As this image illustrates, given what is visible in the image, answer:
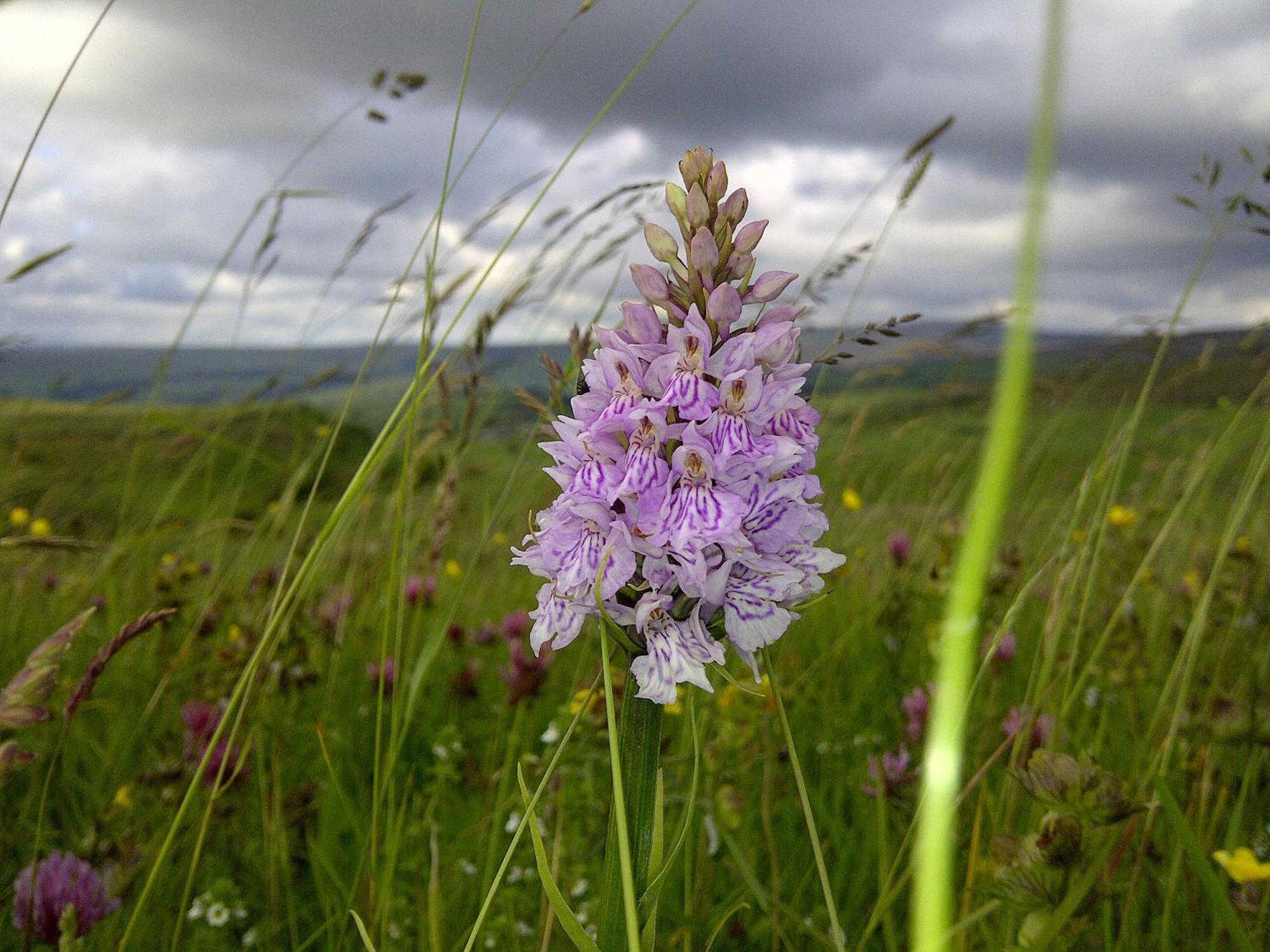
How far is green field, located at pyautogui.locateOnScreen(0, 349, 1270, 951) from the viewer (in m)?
1.93

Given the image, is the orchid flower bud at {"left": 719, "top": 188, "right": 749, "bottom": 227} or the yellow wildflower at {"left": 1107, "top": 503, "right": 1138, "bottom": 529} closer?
the orchid flower bud at {"left": 719, "top": 188, "right": 749, "bottom": 227}

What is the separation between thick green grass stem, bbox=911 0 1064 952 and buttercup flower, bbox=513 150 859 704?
62 centimetres

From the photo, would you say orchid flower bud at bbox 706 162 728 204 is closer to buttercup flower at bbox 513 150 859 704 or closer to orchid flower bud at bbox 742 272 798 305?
buttercup flower at bbox 513 150 859 704

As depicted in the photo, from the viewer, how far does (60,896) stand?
1943 millimetres

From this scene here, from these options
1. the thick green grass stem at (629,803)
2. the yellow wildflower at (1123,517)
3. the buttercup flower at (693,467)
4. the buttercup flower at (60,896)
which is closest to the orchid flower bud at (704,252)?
the buttercup flower at (693,467)

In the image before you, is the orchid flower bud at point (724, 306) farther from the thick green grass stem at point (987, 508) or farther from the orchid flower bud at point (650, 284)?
the thick green grass stem at point (987, 508)

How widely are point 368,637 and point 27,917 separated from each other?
235 cm

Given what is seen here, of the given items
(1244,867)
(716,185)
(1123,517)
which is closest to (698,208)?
(716,185)

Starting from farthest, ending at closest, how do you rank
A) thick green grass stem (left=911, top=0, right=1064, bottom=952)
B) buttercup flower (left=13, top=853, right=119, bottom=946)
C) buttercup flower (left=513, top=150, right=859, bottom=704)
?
1. buttercup flower (left=13, top=853, right=119, bottom=946)
2. buttercup flower (left=513, top=150, right=859, bottom=704)
3. thick green grass stem (left=911, top=0, right=1064, bottom=952)

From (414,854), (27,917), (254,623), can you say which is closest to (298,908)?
(414,854)

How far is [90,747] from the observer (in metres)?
3.04

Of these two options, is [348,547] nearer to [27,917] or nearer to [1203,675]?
[27,917]

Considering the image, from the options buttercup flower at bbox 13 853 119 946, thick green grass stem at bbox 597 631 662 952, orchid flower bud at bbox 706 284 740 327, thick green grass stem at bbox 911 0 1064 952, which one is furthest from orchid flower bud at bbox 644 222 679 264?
buttercup flower at bbox 13 853 119 946

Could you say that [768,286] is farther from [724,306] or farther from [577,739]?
[577,739]
